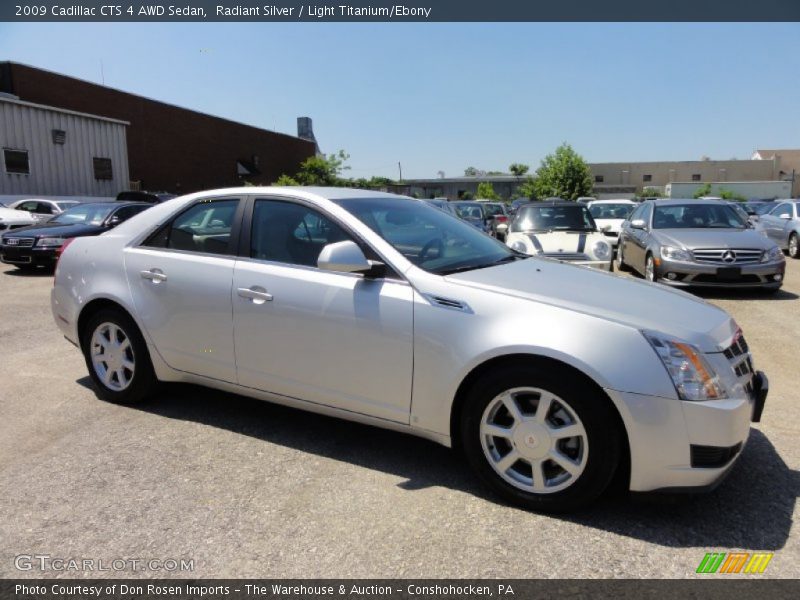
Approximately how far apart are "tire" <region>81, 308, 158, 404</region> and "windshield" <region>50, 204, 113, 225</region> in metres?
9.53

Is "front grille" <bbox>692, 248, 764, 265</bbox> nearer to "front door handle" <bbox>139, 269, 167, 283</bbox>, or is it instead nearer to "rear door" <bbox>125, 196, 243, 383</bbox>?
"rear door" <bbox>125, 196, 243, 383</bbox>

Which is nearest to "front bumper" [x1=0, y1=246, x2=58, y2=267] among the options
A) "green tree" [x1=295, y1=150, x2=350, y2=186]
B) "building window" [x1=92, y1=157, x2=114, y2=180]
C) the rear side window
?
the rear side window

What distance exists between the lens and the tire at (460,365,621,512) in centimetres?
273

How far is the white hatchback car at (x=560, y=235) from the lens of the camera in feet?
27.4

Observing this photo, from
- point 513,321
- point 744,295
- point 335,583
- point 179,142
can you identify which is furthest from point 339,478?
point 179,142

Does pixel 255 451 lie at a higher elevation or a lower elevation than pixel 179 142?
lower

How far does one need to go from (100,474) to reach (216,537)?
104cm

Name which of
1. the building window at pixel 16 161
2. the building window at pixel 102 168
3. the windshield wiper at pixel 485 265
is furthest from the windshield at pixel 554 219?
the building window at pixel 102 168

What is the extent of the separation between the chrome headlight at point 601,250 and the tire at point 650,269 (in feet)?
4.21

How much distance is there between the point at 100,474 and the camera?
11.0 ft

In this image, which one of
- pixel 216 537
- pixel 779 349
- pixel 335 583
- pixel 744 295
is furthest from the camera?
pixel 744 295

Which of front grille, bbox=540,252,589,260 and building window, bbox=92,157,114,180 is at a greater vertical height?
building window, bbox=92,157,114,180

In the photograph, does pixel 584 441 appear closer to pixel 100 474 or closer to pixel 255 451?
pixel 255 451

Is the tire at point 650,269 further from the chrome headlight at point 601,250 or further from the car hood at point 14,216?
the car hood at point 14,216
